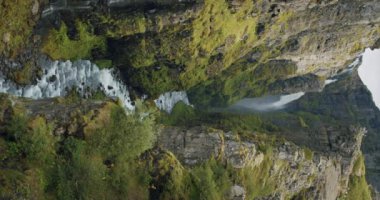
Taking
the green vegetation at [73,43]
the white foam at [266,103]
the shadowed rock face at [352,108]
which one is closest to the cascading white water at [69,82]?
the green vegetation at [73,43]

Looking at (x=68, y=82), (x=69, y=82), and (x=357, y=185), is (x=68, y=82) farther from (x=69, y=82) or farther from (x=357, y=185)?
(x=357, y=185)

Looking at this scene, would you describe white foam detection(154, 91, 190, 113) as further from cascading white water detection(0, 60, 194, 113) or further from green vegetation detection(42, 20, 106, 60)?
green vegetation detection(42, 20, 106, 60)

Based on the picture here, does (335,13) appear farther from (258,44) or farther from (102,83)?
(102,83)

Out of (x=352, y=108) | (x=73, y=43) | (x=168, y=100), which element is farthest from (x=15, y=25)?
(x=352, y=108)

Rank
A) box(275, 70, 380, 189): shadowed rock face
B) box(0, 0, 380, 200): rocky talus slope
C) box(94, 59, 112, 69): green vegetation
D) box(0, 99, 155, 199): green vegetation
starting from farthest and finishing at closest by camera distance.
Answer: box(275, 70, 380, 189): shadowed rock face
box(94, 59, 112, 69): green vegetation
box(0, 0, 380, 200): rocky talus slope
box(0, 99, 155, 199): green vegetation

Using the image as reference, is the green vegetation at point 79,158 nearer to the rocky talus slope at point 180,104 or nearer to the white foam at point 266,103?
the rocky talus slope at point 180,104

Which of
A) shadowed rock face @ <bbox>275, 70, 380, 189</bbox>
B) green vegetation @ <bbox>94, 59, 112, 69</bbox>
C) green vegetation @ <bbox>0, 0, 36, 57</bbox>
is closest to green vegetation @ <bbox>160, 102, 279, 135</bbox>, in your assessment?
green vegetation @ <bbox>94, 59, 112, 69</bbox>

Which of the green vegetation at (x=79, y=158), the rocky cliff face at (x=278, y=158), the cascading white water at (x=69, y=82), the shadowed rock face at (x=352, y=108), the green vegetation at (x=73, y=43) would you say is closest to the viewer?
the green vegetation at (x=79, y=158)
